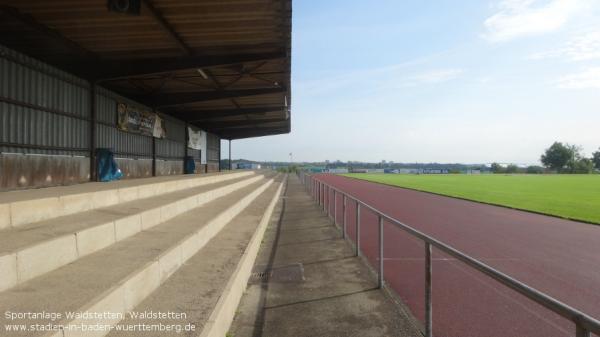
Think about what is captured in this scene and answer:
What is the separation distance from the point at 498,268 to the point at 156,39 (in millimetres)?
9029

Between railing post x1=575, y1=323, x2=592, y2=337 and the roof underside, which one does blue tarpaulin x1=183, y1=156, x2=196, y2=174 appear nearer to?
the roof underside

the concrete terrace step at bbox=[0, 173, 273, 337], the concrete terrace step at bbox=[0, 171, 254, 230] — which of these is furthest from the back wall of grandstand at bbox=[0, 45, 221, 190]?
the concrete terrace step at bbox=[0, 173, 273, 337]

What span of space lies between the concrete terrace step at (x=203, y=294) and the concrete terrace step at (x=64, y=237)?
0.95 metres

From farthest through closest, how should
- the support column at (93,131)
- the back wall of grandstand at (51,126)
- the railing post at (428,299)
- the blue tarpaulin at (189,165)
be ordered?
the blue tarpaulin at (189,165) < the support column at (93,131) < the back wall of grandstand at (51,126) < the railing post at (428,299)

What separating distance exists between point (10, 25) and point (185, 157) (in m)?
14.5

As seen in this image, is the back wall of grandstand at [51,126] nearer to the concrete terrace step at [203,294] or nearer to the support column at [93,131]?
the support column at [93,131]

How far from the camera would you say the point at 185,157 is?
22.3 meters

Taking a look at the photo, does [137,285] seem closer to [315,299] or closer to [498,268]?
[315,299]

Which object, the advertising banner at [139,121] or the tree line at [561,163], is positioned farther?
the tree line at [561,163]

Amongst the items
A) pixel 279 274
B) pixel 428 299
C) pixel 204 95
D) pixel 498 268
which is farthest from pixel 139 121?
pixel 428 299

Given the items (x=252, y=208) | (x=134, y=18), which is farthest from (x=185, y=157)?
(x=134, y=18)

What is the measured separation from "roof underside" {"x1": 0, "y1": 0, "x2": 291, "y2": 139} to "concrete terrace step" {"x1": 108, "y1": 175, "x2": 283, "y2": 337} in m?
5.21

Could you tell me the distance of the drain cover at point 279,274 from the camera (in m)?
5.93

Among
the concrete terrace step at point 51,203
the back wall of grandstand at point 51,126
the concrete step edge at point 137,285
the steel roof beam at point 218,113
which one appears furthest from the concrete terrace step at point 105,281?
the steel roof beam at point 218,113
